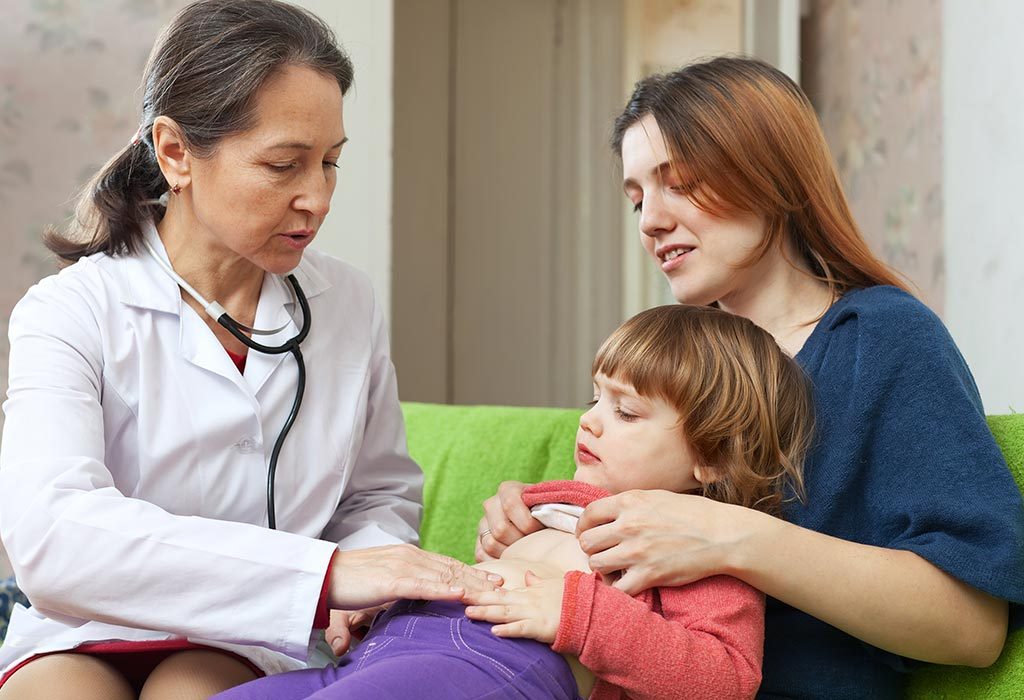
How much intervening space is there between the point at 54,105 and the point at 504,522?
1.93m

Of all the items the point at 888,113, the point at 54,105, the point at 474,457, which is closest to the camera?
the point at 474,457

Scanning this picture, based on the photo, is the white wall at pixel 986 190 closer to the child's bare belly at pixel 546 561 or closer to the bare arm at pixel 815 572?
the bare arm at pixel 815 572

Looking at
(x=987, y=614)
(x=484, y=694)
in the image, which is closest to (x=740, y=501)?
(x=987, y=614)

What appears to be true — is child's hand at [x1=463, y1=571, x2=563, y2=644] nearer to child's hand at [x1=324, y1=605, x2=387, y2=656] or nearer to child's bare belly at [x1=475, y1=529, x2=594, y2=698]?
child's bare belly at [x1=475, y1=529, x2=594, y2=698]

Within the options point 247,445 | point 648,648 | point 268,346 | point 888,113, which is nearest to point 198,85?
point 268,346

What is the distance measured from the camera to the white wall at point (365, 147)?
110 inches

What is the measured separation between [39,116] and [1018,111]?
7.53 feet

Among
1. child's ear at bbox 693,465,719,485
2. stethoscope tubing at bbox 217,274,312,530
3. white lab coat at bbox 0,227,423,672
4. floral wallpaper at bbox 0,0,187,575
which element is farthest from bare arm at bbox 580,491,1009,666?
floral wallpaper at bbox 0,0,187,575

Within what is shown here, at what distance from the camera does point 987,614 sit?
1282mm

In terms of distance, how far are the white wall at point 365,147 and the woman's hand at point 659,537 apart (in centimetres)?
164

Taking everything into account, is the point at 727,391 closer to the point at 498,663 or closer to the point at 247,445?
the point at 498,663

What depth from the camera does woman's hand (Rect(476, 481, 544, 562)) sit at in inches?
58.3

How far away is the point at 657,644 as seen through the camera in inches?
46.5

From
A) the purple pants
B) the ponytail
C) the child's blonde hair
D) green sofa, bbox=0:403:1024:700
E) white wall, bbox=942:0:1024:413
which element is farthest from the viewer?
white wall, bbox=942:0:1024:413
